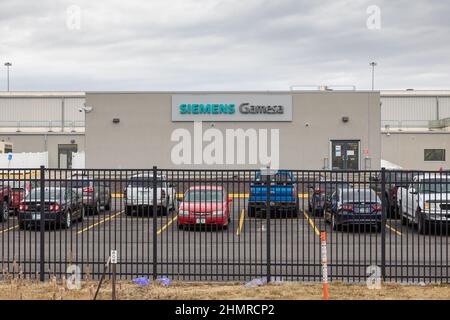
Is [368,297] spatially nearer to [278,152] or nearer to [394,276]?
[394,276]

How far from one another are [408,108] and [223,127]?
111ft

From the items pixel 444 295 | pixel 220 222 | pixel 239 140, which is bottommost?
pixel 444 295

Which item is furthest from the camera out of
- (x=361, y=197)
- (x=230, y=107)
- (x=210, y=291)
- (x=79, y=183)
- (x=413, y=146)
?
(x=413, y=146)

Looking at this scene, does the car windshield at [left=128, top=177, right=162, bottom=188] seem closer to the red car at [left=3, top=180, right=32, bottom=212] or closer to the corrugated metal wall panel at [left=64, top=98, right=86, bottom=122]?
the red car at [left=3, top=180, right=32, bottom=212]

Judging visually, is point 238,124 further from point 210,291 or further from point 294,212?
point 210,291

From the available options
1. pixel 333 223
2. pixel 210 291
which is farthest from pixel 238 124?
pixel 210 291

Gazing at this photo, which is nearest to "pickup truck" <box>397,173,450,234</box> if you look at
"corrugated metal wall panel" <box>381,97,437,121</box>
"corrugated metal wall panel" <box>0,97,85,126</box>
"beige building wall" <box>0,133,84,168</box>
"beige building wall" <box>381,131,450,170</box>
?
"beige building wall" <box>381,131,450,170</box>

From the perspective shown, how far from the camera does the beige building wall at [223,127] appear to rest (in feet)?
142

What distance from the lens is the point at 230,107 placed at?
4391 centimetres

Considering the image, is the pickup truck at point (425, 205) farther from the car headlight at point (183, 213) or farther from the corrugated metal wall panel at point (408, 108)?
the corrugated metal wall panel at point (408, 108)

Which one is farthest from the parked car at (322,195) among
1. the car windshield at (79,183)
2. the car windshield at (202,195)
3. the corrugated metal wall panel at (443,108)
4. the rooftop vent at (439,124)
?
the corrugated metal wall panel at (443,108)

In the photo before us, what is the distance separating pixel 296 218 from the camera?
1191 centimetres
